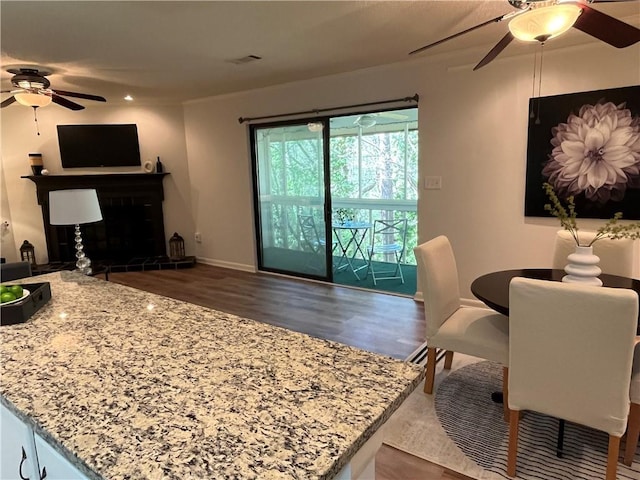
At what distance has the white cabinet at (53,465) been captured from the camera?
2.92 feet

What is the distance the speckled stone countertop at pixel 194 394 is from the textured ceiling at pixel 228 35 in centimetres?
210

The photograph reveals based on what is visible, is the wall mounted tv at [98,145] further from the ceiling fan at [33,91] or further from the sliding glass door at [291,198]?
the sliding glass door at [291,198]

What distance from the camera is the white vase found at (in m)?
2.17

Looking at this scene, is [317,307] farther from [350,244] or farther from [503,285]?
[503,285]

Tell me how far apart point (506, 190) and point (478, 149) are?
462 mm

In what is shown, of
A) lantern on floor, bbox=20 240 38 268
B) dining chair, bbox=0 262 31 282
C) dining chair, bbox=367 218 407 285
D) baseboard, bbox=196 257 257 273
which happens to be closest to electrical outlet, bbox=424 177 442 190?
dining chair, bbox=367 218 407 285

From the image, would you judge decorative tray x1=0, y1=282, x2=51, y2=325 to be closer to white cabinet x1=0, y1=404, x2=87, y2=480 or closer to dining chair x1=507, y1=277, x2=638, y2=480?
white cabinet x1=0, y1=404, x2=87, y2=480

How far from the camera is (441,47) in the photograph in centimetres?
355

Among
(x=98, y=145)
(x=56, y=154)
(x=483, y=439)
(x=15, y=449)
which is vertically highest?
(x=98, y=145)

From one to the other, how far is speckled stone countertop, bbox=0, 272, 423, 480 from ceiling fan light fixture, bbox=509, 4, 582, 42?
70.9 inches

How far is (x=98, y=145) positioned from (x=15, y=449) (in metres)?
5.54

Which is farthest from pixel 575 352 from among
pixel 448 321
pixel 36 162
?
Result: pixel 36 162

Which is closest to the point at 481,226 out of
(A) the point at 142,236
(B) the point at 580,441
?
(B) the point at 580,441

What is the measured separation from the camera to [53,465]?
98 centimetres
